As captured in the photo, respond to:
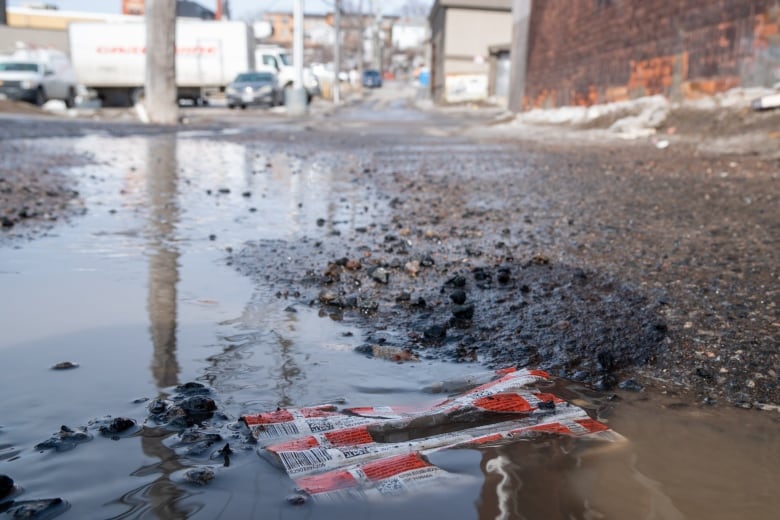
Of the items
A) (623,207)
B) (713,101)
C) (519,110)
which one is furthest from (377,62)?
(623,207)

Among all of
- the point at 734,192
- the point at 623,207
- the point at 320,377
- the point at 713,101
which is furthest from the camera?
the point at 713,101

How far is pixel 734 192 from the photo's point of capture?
16.0ft

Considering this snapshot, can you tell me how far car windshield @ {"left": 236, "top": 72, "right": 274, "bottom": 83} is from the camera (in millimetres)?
26798

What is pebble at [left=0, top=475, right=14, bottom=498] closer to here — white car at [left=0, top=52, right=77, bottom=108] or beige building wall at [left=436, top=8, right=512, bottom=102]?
white car at [left=0, top=52, right=77, bottom=108]

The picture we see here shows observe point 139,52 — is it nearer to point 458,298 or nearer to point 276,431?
point 458,298

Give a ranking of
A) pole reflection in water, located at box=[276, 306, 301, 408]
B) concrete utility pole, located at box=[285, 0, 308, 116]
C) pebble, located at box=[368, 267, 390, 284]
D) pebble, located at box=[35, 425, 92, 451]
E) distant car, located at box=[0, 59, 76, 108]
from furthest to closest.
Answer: distant car, located at box=[0, 59, 76, 108]
concrete utility pole, located at box=[285, 0, 308, 116]
pebble, located at box=[368, 267, 390, 284]
pole reflection in water, located at box=[276, 306, 301, 408]
pebble, located at box=[35, 425, 92, 451]

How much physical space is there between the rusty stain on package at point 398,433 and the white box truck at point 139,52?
28.6m

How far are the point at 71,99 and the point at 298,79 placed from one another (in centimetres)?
958

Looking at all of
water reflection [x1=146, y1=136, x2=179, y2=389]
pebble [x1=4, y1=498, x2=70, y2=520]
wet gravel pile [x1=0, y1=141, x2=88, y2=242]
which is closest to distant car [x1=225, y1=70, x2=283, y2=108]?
wet gravel pile [x1=0, y1=141, x2=88, y2=242]

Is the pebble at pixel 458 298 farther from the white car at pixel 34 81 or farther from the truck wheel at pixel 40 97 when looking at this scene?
the truck wheel at pixel 40 97

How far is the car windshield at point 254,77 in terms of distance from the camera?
26.8 metres

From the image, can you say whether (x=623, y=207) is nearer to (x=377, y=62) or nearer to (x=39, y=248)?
(x=39, y=248)

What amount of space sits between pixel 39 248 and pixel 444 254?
194 centimetres

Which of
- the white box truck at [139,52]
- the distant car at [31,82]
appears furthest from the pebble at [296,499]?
the white box truck at [139,52]
